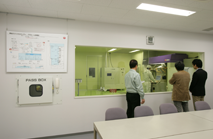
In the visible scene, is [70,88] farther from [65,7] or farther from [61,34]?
[65,7]

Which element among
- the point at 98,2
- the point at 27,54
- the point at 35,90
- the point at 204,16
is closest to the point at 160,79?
the point at 204,16

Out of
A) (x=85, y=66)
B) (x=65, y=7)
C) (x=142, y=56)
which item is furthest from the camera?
(x=142, y=56)

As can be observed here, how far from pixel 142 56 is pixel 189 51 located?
156cm

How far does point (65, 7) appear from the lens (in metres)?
2.62

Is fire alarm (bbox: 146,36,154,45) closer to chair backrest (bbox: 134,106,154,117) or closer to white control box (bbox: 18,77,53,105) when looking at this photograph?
chair backrest (bbox: 134,106,154,117)

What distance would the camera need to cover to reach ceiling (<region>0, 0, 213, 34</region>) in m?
2.43

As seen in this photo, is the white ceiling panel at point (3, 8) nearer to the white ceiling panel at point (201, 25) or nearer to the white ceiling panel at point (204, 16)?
the white ceiling panel at point (204, 16)

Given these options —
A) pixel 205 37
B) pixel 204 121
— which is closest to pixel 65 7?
pixel 204 121

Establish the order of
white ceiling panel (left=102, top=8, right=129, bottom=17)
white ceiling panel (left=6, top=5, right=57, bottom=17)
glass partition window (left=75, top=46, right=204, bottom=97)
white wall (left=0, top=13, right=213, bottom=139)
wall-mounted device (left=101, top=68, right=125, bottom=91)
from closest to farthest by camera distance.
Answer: white ceiling panel (left=6, top=5, right=57, bottom=17), white ceiling panel (left=102, top=8, right=129, bottom=17), white wall (left=0, top=13, right=213, bottom=139), glass partition window (left=75, top=46, right=204, bottom=97), wall-mounted device (left=101, top=68, right=125, bottom=91)

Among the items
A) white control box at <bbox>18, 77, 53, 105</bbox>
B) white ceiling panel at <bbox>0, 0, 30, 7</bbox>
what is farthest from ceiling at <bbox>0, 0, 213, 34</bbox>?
white control box at <bbox>18, 77, 53, 105</bbox>

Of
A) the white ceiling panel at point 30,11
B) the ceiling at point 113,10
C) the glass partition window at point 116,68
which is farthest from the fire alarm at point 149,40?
the white ceiling panel at point 30,11

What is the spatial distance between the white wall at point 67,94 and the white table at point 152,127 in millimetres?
1477

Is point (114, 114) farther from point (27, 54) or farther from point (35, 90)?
point (27, 54)

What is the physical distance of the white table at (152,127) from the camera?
1.67 metres
